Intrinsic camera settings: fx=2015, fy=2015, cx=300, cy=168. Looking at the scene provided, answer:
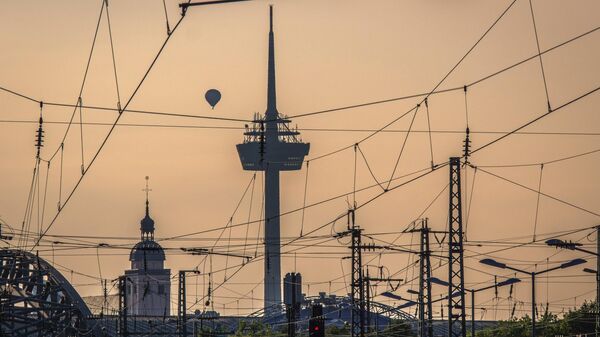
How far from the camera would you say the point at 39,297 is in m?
149

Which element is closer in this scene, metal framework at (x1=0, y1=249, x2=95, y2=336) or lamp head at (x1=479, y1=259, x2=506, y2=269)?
lamp head at (x1=479, y1=259, x2=506, y2=269)

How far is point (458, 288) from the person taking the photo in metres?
83.9

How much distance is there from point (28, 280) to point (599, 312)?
6086 cm

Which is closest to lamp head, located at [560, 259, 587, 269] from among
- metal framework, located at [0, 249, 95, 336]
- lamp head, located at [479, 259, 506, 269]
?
lamp head, located at [479, 259, 506, 269]

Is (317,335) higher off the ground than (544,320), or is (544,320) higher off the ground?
(544,320)

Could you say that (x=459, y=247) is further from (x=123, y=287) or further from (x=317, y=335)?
(x=123, y=287)

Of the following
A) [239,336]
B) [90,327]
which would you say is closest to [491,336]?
[239,336]

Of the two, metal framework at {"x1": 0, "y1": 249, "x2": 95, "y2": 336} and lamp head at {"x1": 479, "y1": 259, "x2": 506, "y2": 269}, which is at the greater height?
metal framework at {"x1": 0, "y1": 249, "x2": 95, "y2": 336}

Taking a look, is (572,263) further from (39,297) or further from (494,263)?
(39,297)

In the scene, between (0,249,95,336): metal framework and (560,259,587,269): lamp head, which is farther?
(0,249,95,336): metal framework

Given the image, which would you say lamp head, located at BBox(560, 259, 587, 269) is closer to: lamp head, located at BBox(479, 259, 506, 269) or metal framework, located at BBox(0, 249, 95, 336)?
lamp head, located at BBox(479, 259, 506, 269)

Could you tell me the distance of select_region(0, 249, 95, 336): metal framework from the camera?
477 ft

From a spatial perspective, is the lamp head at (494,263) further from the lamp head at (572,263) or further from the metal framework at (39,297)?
the metal framework at (39,297)

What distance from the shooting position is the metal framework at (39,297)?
145 meters
